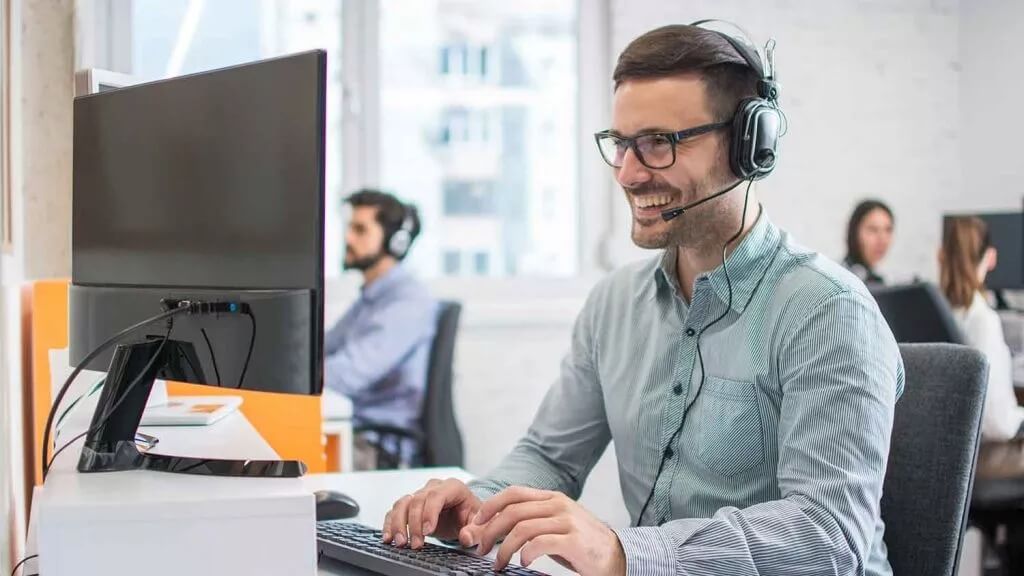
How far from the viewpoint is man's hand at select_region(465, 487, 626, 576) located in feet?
3.02

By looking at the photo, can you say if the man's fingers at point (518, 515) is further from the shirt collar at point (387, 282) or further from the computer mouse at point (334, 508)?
the shirt collar at point (387, 282)

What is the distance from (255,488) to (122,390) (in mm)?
206

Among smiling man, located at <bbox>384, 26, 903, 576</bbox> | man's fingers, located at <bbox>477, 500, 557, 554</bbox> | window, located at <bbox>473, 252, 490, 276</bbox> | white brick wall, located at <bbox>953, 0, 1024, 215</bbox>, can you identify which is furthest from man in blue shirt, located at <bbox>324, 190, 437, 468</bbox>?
white brick wall, located at <bbox>953, 0, 1024, 215</bbox>

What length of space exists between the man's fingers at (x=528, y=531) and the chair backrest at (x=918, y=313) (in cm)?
165

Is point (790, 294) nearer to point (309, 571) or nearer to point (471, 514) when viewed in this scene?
point (471, 514)

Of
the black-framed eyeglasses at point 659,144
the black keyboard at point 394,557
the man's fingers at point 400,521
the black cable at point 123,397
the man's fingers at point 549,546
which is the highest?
the black-framed eyeglasses at point 659,144

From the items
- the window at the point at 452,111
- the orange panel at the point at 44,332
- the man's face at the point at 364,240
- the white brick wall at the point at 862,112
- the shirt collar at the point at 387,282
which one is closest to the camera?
the orange panel at the point at 44,332

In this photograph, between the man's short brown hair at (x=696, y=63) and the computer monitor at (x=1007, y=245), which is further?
the computer monitor at (x=1007, y=245)

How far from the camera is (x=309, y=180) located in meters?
0.86

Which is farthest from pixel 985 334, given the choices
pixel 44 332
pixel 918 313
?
pixel 44 332

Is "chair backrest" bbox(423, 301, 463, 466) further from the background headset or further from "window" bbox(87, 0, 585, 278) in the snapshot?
the background headset

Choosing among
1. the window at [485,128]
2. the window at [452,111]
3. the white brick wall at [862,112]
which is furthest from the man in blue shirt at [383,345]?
the white brick wall at [862,112]

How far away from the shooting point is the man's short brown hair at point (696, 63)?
1245 mm

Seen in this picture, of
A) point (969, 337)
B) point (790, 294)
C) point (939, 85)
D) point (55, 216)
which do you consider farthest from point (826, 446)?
point (939, 85)
